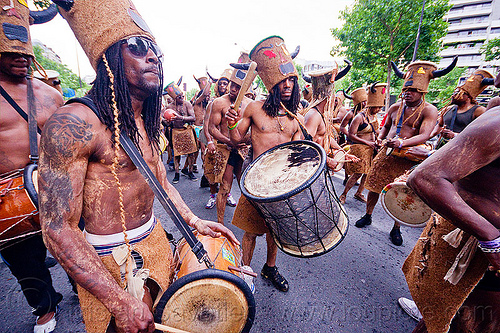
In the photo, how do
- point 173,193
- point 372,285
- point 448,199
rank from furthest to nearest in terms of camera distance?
1. point 372,285
2. point 173,193
3. point 448,199

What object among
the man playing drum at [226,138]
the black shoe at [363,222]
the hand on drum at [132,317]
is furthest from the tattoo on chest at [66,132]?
the black shoe at [363,222]

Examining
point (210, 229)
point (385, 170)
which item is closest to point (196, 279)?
point (210, 229)

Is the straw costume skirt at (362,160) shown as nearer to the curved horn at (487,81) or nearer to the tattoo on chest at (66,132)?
the curved horn at (487,81)

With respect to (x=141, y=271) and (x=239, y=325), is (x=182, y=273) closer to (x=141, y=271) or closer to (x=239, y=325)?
(x=141, y=271)

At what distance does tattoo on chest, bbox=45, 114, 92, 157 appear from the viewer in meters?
0.93

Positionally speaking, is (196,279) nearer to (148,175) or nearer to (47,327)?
(148,175)

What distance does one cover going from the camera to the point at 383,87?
4934 mm

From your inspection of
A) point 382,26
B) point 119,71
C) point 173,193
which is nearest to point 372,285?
point 173,193

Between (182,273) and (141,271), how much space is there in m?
0.33

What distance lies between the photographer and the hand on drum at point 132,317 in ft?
3.29

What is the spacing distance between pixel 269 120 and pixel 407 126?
2.71 meters

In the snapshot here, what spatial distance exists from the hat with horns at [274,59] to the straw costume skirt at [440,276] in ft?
6.68

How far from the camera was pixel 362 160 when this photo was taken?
4863 mm

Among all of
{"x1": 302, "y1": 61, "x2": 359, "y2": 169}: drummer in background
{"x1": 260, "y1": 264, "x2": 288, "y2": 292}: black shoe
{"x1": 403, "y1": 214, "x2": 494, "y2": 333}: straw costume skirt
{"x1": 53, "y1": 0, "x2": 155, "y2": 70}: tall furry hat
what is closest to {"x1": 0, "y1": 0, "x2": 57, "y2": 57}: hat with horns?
{"x1": 53, "y1": 0, "x2": 155, "y2": 70}: tall furry hat
